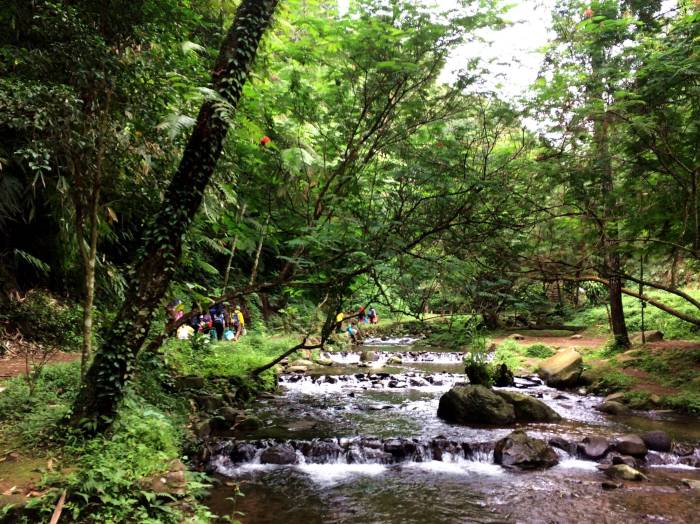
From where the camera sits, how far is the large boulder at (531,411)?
9594mm

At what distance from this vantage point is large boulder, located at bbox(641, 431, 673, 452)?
761 centimetres

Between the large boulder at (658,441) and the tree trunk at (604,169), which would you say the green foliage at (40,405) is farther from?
the large boulder at (658,441)

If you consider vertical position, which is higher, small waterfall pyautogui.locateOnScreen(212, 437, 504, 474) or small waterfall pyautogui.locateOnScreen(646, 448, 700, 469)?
small waterfall pyautogui.locateOnScreen(646, 448, 700, 469)

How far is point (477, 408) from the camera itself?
9492 millimetres

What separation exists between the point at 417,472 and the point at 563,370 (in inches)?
306

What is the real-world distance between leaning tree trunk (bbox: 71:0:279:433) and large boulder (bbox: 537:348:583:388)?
11.5 metres

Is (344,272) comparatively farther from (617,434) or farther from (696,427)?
(696,427)

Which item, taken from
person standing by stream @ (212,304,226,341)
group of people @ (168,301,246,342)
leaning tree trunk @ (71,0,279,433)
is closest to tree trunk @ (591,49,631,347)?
leaning tree trunk @ (71,0,279,433)

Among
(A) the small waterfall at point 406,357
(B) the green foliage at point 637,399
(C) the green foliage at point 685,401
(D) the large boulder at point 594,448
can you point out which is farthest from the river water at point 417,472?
(A) the small waterfall at point 406,357

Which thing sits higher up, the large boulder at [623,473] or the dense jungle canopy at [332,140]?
the dense jungle canopy at [332,140]

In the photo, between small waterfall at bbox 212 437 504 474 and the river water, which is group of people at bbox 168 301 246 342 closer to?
the river water

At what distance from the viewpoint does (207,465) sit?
6934mm

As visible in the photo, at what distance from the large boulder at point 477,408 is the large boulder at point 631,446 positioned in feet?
7.04

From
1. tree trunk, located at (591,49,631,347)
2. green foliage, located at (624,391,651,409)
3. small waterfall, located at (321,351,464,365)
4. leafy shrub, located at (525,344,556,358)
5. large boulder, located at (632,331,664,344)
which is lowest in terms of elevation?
small waterfall, located at (321,351,464,365)
